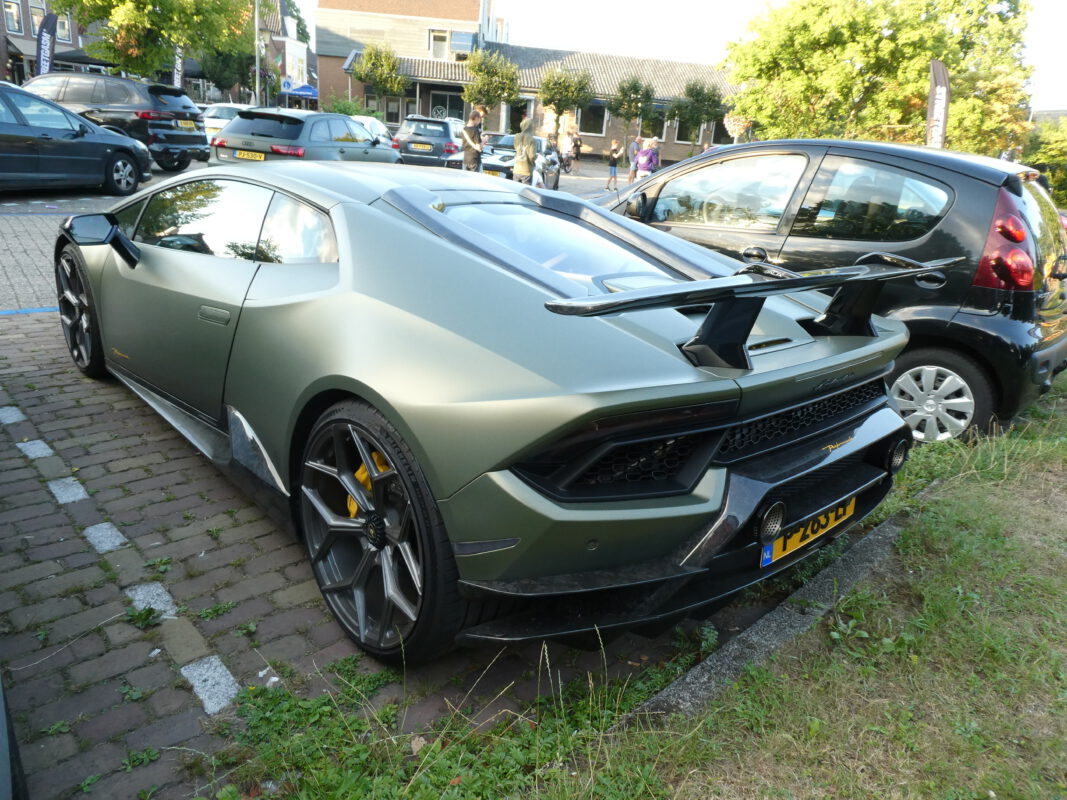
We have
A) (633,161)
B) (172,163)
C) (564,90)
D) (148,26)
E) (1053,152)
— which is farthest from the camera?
(564,90)

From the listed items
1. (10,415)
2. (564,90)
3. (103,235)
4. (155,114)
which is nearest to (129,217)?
(103,235)

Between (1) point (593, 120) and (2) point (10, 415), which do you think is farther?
(1) point (593, 120)

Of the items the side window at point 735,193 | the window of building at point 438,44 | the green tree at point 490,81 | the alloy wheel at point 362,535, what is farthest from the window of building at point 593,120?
the alloy wheel at point 362,535

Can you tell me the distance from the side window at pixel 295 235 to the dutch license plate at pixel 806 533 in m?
1.64

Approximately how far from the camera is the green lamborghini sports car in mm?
1996

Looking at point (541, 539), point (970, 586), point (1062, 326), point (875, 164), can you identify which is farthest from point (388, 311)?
point (1062, 326)

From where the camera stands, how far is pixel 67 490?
3.45 metres

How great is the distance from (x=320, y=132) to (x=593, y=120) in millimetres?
42749

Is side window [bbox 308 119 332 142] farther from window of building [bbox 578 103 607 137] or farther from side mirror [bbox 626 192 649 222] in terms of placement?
window of building [bbox 578 103 607 137]

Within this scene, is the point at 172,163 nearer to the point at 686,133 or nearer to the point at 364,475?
the point at 364,475

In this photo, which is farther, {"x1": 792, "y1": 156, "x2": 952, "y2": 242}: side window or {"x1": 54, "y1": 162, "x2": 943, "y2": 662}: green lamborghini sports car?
{"x1": 792, "y1": 156, "x2": 952, "y2": 242}: side window

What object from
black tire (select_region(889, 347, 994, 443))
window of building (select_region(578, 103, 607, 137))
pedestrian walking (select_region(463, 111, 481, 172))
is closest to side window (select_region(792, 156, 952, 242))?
black tire (select_region(889, 347, 994, 443))

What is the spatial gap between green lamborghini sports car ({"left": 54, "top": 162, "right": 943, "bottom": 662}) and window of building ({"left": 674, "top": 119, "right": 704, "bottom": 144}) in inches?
2077

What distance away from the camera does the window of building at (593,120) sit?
52.7 metres
